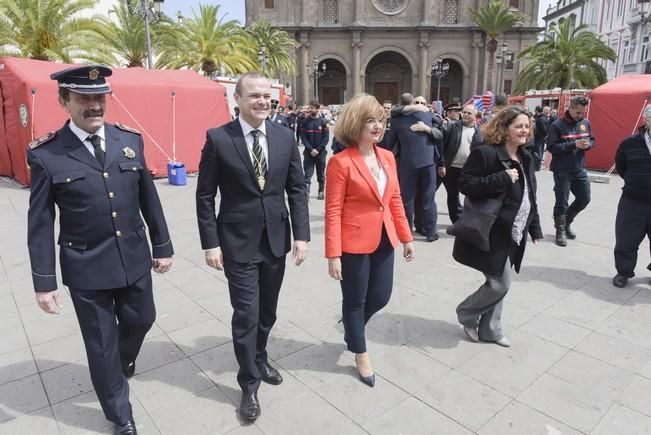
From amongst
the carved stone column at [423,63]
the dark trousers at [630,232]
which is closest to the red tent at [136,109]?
the dark trousers at [630,232]

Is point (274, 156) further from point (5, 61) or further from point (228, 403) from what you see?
point (5, 61)

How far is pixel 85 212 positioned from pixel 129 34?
23.3 metres

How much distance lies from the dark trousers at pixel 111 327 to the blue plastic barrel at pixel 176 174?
9039mm

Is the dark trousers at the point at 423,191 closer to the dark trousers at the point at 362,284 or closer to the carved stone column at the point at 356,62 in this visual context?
the dark trousers at the point at 362,284

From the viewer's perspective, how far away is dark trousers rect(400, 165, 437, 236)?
656 centimetres

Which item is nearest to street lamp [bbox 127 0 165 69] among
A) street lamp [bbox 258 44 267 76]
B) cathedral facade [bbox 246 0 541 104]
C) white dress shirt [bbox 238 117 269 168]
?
street lamp [bbox 258 44 267 76]

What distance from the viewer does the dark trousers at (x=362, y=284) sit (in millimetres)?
3098

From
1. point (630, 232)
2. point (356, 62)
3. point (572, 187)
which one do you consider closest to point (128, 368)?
point (630, 232)

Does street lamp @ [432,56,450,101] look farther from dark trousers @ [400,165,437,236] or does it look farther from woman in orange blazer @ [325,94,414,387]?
woman in orange blazer @ [325,94,414,387]

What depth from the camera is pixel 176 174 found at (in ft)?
37.6

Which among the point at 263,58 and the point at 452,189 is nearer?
the point at 452,189

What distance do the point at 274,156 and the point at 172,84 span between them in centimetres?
1033

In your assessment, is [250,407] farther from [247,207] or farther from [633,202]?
[633,202]

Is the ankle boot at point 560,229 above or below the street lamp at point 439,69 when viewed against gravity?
below
